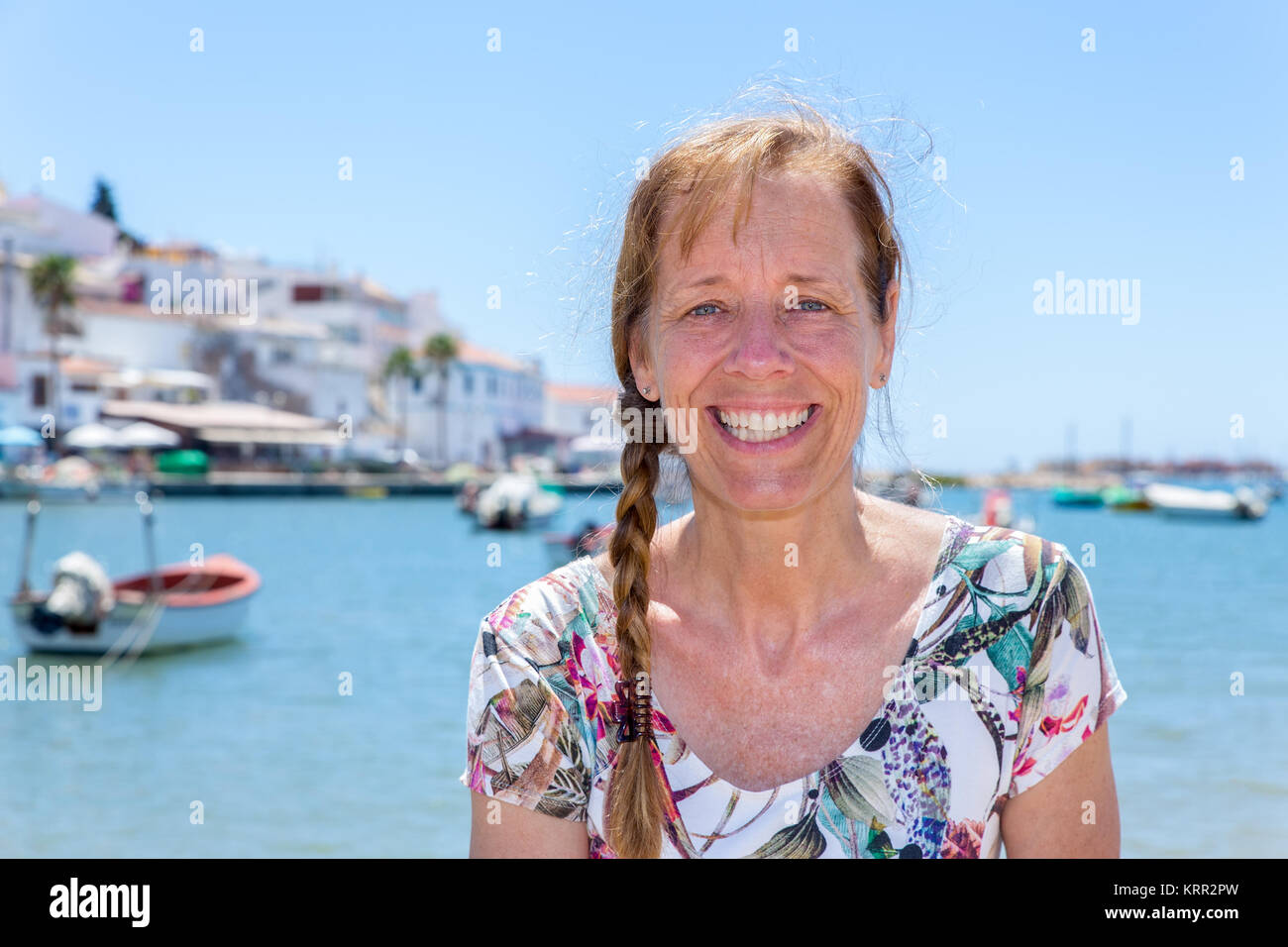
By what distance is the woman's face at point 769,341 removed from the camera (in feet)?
5.80

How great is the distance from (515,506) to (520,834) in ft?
142

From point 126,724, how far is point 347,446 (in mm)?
51511

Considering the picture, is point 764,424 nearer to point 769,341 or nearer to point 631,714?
point 769,341

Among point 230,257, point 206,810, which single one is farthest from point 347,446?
point 206,810

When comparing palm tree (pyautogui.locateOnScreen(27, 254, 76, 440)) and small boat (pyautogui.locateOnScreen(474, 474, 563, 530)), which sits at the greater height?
palm tree (pyautogui.locateOnScreen(27, 254, 76, 440))

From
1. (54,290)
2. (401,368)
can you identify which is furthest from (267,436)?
(54,290)

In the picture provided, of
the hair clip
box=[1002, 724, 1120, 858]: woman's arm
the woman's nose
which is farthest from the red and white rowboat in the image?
box=[1002, 724, 1120, 858]: woman's arm

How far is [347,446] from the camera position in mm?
65375

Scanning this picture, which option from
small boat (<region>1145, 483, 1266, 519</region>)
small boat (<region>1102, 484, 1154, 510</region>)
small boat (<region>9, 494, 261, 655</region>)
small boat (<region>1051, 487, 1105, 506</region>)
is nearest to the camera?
small boat (<region>9, 494, 261, 655</region>)

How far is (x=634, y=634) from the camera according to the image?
1787 mm

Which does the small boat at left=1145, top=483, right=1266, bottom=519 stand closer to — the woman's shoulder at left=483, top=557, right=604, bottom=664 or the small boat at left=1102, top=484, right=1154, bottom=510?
the small boat at left=1102, top=484, right=1154, bottom=510

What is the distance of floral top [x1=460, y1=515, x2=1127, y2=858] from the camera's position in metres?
1.67

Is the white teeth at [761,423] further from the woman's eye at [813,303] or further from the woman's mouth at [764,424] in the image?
the woman's eye at [813,303]

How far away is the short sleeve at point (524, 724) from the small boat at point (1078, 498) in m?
85.4
